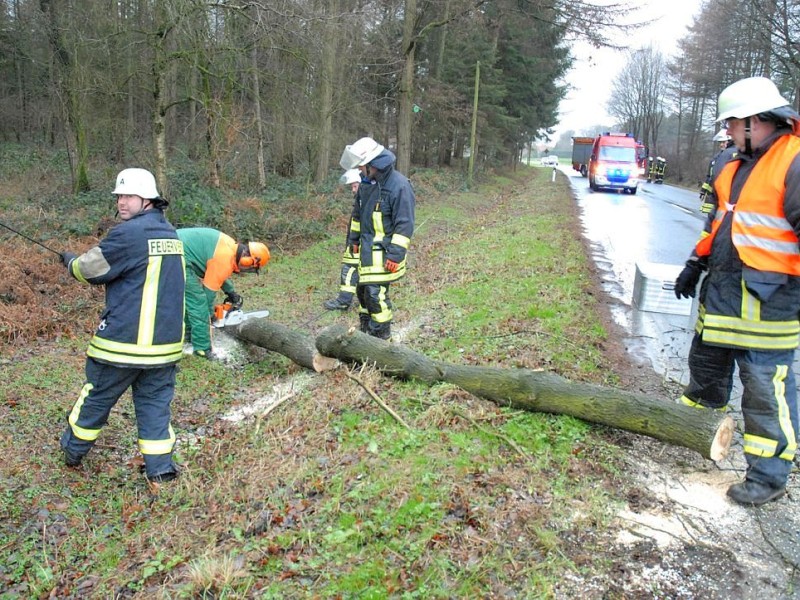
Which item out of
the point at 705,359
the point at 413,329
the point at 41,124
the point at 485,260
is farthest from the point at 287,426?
the point at 41,124

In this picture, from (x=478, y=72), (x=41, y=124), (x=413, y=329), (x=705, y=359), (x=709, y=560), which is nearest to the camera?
(x=709, y=560)

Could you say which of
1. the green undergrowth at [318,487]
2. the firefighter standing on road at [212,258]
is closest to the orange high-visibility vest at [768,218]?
the green undergrowth at [318,487]

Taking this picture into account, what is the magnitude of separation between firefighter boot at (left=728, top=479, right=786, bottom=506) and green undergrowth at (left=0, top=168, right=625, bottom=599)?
0.64m

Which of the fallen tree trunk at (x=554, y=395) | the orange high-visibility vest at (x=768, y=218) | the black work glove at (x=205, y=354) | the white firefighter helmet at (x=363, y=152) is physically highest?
the white firefighter helmet at (x=363, y=152)

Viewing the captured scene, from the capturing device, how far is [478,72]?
27.1m

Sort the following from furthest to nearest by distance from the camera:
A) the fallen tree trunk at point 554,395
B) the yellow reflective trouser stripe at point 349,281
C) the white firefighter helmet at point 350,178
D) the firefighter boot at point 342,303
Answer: the firefighter boot at point 342,303 → the yellow reflective trouser stripe at point 349,281 → the white firefighter helmet at point 350,178 → the fallen tree trunk at point 554,395

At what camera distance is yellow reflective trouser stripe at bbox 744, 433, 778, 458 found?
339cm

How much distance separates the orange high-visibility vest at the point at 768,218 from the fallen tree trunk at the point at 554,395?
102cm

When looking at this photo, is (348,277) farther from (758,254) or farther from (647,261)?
(647,261)

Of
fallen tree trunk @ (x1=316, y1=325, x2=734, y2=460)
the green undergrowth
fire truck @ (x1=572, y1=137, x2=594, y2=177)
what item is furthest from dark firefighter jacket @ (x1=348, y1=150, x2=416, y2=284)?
fire truck @ (x1=572, y1=137, x2=594, y2=177)

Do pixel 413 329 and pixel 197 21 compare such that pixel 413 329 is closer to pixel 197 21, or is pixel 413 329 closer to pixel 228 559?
pixel 228 559

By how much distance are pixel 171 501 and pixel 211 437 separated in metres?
0.84

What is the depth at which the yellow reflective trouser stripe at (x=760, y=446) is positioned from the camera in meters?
3.39

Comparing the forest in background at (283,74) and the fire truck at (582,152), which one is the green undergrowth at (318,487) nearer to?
the forest in background at (283,74)
